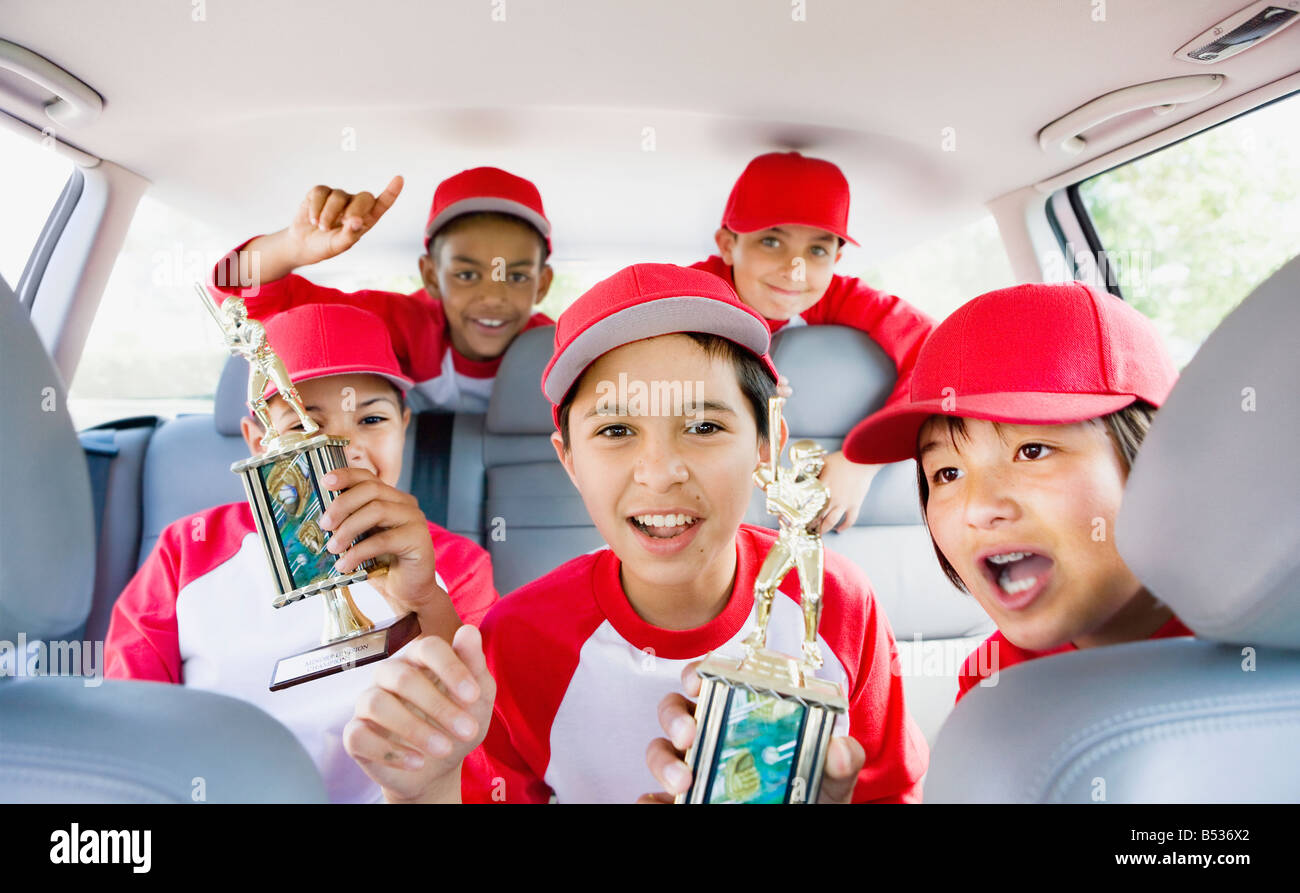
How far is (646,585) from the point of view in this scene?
1042 millimetres

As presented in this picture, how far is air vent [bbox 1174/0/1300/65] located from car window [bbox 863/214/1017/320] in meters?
0.60

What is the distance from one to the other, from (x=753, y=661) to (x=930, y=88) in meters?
1.42

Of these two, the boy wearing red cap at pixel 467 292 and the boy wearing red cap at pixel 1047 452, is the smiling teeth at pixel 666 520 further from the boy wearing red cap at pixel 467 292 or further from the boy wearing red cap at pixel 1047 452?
the boy wearing red cap at pixel 467 292

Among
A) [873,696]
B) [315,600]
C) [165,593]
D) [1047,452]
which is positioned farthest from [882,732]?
[165,593]

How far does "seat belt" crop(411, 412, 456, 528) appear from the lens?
6.35 ft

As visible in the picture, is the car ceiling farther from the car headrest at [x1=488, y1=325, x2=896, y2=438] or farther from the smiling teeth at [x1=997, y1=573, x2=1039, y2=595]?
the smiling teeth at [x1=997, y1=573, x2=1039, y2=595]

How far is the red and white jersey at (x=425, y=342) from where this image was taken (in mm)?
1931

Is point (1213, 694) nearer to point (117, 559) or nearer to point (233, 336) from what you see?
point (233, 336)

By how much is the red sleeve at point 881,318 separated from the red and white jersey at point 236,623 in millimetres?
1015

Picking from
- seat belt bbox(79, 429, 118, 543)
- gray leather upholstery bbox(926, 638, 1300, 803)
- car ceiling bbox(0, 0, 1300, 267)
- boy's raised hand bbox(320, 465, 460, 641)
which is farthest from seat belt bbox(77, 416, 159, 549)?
gray leather upholstery bbox(926, 638, 1300, 803)

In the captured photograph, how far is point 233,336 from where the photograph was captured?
742 mm

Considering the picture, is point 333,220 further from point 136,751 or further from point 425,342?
point 136,751

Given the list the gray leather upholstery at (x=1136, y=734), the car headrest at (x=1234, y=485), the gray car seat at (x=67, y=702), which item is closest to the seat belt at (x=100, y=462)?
the gray car seat at (x=67, y=702)
